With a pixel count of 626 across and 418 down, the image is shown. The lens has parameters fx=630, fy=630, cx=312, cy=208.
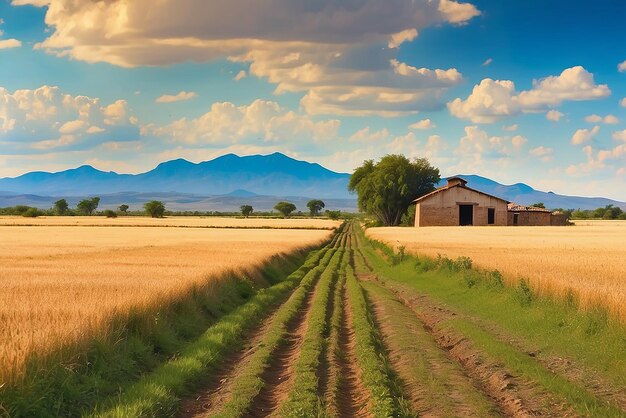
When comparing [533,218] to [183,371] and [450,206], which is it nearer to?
[450,206]

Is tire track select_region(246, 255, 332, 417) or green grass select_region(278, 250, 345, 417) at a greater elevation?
green grass select_region(278, 250, 345, 417)

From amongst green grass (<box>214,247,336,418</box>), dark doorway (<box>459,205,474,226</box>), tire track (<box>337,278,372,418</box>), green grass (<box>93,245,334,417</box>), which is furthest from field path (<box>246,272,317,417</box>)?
dark doorway (<box>459,205,474,226</box>)

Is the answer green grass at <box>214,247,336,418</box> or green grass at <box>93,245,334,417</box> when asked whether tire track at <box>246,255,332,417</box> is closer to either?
green grass at <box>214,247,336,418</box>

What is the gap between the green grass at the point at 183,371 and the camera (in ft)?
32.2

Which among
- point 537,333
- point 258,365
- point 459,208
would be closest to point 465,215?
point 459,208

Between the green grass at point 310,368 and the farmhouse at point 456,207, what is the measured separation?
7736cm

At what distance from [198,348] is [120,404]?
5007mm

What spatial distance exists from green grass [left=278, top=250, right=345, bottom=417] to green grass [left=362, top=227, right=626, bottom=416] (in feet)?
12.9

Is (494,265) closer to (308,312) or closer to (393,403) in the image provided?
(308,312)

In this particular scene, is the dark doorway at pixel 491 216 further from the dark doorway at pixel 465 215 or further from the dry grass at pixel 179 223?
the dry grass at pixel 179 223

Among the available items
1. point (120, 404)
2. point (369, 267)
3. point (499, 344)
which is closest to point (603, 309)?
point (499, 344)

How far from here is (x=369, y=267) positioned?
41.5 meters

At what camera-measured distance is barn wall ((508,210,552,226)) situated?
4209 inches

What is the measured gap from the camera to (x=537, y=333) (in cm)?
1633
